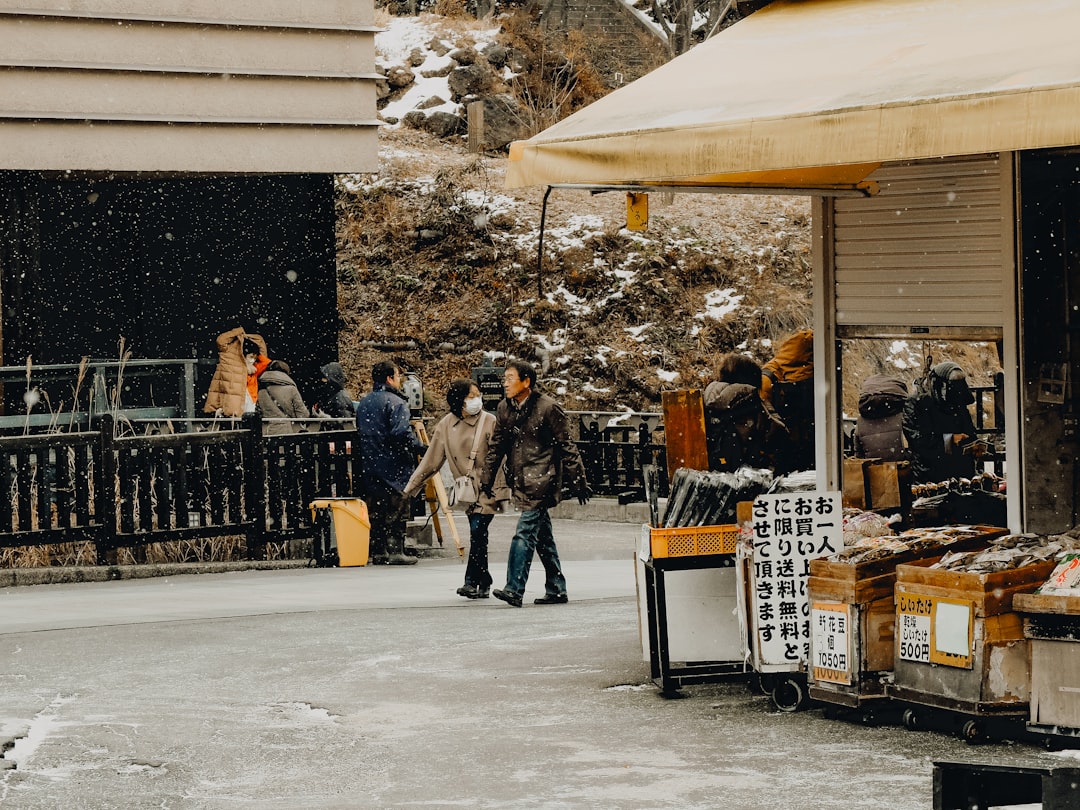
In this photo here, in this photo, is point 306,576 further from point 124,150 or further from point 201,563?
point 124,150

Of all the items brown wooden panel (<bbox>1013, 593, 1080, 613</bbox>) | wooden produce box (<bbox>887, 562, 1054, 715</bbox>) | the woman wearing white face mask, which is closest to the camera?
brown wooden panel (<bbox>1013, 593, 1080, 613</bbox>)

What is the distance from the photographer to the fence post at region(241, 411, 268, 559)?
578 inches

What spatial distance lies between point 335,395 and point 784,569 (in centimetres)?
980

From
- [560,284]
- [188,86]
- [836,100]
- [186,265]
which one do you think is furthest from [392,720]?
[560,284]

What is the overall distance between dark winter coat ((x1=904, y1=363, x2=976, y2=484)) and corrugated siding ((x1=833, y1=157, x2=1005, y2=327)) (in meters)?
2.86

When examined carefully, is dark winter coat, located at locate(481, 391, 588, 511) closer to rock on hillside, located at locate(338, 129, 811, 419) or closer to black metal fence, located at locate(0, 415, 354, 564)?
black metal fence, located at locate(0, 415, 354, 564)

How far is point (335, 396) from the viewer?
17594mm

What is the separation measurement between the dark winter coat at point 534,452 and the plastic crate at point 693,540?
3.27m

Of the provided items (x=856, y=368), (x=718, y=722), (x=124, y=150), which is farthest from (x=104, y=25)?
(x=856, y=368)

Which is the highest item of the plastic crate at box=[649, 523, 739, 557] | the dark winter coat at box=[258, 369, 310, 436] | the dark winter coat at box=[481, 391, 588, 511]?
the dark winter coat at box=[258, 369, 310, 436]

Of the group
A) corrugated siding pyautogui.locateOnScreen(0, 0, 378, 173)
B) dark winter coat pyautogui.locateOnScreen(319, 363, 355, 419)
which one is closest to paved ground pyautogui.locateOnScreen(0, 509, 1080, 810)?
dark winter coat pyautogui.locateOnScreen(319, 363, 355, 419)

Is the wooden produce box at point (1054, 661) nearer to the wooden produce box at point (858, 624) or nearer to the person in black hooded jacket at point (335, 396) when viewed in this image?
the wooden produce box at point (858, 624)

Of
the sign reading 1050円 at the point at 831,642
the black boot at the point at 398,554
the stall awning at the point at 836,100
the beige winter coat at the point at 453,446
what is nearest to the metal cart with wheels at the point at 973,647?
the sign reading 1050円 at the point at 831,642

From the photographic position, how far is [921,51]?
25.8 feet
